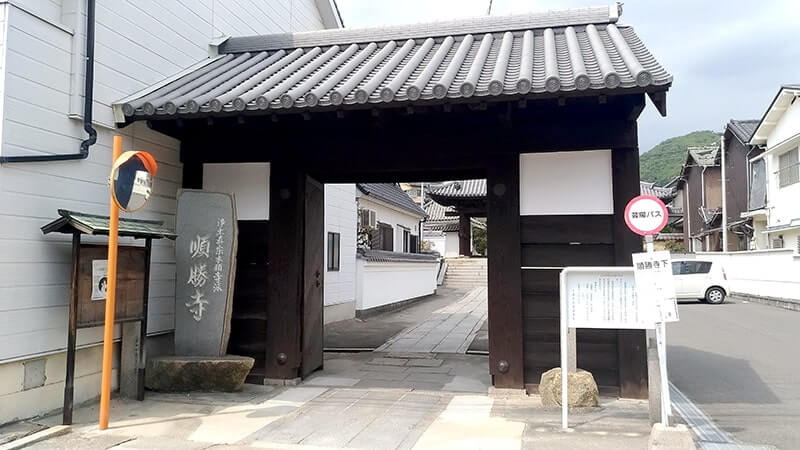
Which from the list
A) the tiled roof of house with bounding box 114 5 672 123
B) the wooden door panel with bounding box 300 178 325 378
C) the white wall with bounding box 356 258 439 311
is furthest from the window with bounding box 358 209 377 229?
the tiled roof of house with bounding box 114 5 672 123

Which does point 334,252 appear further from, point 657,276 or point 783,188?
point 783,188

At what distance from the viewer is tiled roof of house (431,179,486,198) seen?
91.8 feet

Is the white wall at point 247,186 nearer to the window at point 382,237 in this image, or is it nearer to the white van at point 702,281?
the window at point 382,237

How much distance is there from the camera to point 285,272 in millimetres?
7570

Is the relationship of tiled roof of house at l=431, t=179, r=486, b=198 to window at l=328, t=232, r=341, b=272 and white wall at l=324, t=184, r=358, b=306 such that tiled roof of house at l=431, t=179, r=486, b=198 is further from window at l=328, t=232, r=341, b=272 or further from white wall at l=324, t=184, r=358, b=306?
window at l=328, t=232, r=341, b=272

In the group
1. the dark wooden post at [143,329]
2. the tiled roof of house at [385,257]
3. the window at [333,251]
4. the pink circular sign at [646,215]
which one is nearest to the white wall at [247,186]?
the dark wooden post at [143,329]

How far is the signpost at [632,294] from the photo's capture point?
16.7 ft

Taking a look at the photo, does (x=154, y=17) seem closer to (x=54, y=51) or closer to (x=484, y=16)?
(x=54, y=51)

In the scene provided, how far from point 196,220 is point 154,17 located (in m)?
2.79

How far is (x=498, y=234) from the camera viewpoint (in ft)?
22.7

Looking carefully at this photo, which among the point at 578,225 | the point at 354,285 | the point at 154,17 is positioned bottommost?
the point at 354,285

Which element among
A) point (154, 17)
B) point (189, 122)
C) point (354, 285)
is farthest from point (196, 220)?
point (354, 285)

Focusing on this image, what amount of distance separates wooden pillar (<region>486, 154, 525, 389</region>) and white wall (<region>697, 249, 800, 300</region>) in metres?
16.9

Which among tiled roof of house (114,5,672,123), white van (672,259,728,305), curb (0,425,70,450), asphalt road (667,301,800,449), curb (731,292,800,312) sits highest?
tiled roof of house (114,5,672,123)
